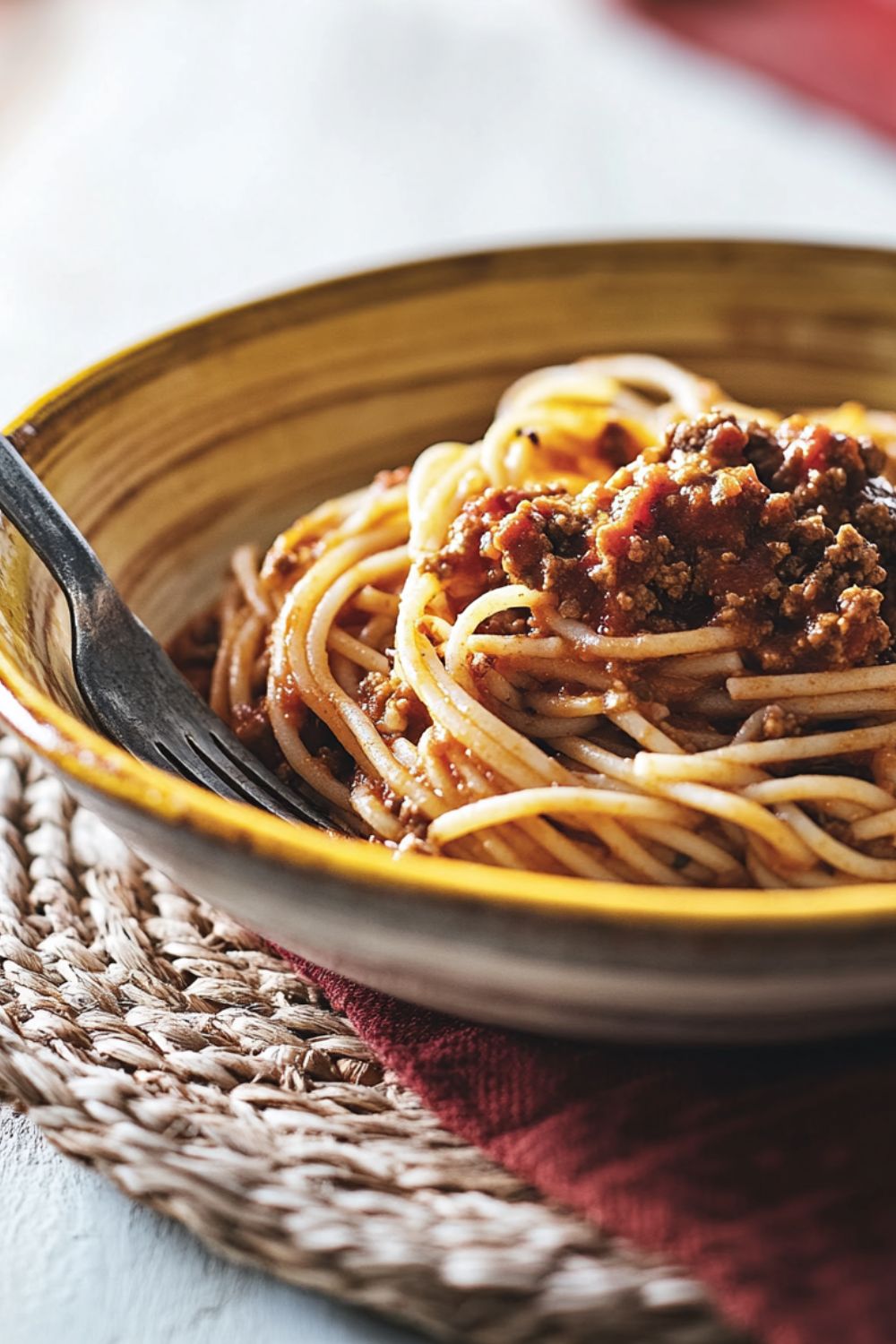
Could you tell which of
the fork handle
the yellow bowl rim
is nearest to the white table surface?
the fork handle

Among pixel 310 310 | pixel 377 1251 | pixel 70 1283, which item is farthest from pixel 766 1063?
pixel 310 310

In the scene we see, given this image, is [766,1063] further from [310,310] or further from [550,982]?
[310,310]

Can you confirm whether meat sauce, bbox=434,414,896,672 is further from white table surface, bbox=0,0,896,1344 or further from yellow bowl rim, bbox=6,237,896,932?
white table surface, bbox=0,0,896,1344

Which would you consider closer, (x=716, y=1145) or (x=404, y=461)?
(x=716, y=1145)

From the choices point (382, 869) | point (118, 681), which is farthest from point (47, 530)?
point (382, 869)

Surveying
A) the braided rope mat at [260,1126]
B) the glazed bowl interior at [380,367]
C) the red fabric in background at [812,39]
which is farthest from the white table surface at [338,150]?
the braided rope mat at [260,1126]

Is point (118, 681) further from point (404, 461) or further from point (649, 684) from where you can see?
point (404, 461)
